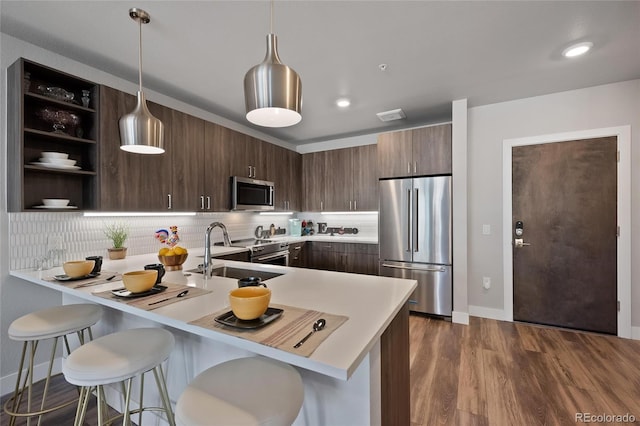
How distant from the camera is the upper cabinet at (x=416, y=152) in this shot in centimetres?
329

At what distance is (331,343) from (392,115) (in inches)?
132

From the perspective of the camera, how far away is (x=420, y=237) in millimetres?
3352

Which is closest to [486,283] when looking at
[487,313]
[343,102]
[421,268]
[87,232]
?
[487,313]

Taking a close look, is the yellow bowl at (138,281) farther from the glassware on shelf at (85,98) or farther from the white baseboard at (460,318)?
the white baseboard at (460,318)

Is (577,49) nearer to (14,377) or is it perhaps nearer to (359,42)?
(359,42)

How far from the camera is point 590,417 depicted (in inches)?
65.9

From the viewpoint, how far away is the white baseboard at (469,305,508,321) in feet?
10.5

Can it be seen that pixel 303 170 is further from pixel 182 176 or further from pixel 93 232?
pixel 93 232

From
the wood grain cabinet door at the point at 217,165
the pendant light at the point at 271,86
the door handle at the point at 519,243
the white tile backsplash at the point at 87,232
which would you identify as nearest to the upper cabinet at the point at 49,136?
the white tile backsplash at the point at 87,232

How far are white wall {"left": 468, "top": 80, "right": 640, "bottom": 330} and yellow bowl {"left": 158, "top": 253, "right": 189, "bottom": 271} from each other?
3208 mm

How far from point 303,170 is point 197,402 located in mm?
4113

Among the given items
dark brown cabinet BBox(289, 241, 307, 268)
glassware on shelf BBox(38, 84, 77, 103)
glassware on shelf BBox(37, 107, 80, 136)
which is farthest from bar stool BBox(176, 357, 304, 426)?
dark brown cabinet BBox(289, 241, 307, 268)

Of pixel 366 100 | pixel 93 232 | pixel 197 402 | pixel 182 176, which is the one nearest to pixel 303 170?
pixel 366 100

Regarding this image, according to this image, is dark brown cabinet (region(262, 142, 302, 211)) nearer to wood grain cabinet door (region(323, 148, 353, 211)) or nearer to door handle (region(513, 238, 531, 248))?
wood grain cabinet door (region(323, 148, 353, 211))
